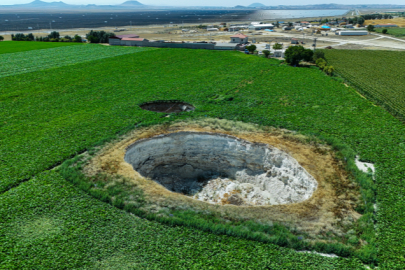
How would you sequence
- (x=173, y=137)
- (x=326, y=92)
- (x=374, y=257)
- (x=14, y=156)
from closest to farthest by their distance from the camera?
1. (x=374, y=257)
2. (x=14, y=156)
3. (x=173, y=137)
4. (x=326, y=92)

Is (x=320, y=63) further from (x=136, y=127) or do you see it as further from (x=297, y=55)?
(x=136, y=127)

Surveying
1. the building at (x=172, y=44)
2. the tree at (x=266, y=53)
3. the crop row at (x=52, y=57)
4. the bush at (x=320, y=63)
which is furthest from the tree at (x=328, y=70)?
the crop row at (x=52, y=57)

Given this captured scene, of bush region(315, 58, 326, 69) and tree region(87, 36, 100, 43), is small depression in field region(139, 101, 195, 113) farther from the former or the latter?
tree region(87, 36, 100, 43)

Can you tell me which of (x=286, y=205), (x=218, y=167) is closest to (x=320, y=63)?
(x=218, y=167)

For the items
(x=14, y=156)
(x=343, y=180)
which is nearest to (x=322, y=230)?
(x=343, y=180)

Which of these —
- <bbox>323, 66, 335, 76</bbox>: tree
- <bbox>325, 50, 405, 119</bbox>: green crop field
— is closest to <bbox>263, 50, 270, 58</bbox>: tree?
<bbox>325, 50, 405, 119</bbox>: green crop field

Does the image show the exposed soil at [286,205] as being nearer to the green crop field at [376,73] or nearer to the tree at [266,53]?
the green crop field at [376,73]

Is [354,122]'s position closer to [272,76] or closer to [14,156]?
[272,76]
